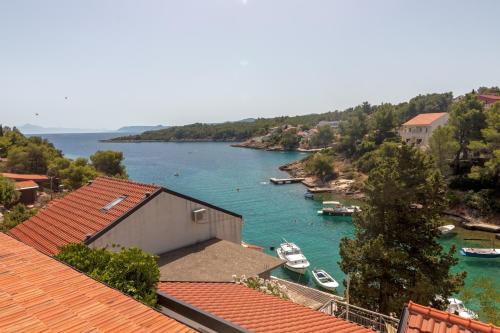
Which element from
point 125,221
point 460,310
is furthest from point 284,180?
point 125,221

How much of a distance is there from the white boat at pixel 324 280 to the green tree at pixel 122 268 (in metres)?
23.0

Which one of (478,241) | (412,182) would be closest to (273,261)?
(412,182)

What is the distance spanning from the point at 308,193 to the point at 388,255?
162ft

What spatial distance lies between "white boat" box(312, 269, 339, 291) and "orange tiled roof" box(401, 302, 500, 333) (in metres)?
22.1

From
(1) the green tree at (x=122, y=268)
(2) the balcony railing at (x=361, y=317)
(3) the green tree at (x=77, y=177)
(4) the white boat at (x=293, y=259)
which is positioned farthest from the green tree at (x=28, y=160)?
(2) the balcony railing at (x=361, y=317)

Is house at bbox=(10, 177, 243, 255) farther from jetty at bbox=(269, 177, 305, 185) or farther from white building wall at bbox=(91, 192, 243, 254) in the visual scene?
jetty at bbox=(269, 177, 305, 185)

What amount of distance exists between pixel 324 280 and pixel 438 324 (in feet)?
75.5

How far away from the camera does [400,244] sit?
17.0 meters

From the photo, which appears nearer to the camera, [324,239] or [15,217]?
[15,217]

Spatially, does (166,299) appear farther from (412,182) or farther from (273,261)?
(412,182)

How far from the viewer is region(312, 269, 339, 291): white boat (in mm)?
27831

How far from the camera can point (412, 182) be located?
17.2m

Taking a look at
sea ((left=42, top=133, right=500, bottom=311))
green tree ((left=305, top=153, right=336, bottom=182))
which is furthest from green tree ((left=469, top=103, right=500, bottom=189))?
green tree ((left=305, top=153, right=336, bottom=182))

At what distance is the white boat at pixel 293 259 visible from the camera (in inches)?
1236
